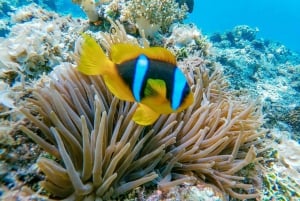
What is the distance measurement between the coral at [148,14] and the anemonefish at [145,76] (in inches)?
106

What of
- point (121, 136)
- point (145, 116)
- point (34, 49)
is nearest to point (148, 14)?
point (34, 49)

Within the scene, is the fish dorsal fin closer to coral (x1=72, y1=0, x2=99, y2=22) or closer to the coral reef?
coral (x1=72, y1=0, x2=99, y2=22)

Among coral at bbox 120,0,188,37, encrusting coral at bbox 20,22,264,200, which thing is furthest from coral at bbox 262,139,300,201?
coral at bbox 120,0,188,37

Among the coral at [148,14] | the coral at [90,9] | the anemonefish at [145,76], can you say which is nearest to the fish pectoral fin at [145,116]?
the anemonefish at [145,76]

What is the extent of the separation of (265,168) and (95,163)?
2077 mm

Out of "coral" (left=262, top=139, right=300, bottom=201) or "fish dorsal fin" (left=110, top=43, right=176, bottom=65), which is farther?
"coral" (left=262, top=139, right=300, bottom=201)

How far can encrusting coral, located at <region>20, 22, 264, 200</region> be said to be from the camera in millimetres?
1890

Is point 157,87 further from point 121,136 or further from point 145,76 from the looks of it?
point 121,136

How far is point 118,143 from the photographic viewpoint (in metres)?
2.03

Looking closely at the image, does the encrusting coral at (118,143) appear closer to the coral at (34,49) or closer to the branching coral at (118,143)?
the branching coral at (118,143)

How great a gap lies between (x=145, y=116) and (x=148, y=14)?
9.36 feet

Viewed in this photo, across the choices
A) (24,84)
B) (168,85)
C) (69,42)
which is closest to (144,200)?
(168,85)

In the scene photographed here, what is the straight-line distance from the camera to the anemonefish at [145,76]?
5.56 ft

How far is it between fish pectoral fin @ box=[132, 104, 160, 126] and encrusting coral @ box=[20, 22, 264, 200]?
0.20 metres
